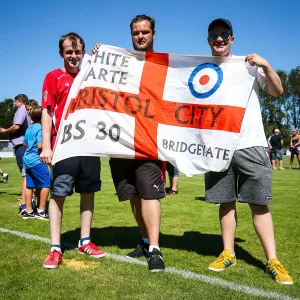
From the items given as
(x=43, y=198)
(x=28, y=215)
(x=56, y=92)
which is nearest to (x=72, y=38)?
(x=56, y=92)

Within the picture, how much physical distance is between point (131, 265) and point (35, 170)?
332 centimetres

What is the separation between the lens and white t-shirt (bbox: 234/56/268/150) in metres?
3.56

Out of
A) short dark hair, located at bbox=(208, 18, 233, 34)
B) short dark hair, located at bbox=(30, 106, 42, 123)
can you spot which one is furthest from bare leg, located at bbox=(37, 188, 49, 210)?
short dark hair, located at bbox=(208, 18, 233, 34)

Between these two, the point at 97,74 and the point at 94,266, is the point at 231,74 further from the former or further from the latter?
the point at 94,266

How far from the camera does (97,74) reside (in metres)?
4.09

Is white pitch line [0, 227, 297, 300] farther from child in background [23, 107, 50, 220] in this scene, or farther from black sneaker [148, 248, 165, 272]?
child in background [23, 107, 50, 220]

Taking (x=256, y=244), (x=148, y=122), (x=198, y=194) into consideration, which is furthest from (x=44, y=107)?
(x=198, y=194)

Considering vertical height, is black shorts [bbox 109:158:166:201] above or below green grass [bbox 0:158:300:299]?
above

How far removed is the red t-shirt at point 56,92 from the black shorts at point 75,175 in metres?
0.37

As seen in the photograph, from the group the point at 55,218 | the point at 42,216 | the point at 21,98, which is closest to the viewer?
the point at 55,218

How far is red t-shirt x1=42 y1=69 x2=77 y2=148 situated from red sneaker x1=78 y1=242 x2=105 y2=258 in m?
1.21

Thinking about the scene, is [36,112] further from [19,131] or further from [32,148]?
[19,131]

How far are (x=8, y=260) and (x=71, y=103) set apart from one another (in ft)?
5.42

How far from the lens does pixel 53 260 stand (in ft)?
12.0
